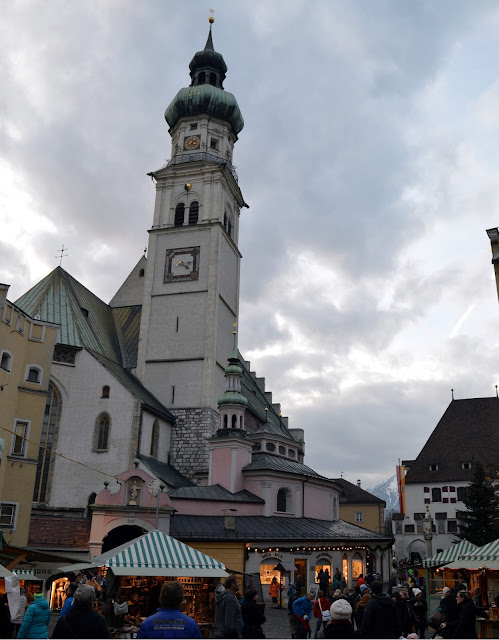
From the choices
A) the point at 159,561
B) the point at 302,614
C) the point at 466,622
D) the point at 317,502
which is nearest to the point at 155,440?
the point at 317,502

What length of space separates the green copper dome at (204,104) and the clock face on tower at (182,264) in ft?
40.5

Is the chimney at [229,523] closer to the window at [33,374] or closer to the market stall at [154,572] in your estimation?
the window at [33,374]

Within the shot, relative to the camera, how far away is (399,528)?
56469 mm

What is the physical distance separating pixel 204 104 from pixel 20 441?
3318 centimetres

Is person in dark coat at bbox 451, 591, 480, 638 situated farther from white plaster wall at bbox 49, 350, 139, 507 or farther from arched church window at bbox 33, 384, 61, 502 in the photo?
arched church window at bbox 33, 384, 61, 502

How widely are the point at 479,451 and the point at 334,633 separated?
5146 cm

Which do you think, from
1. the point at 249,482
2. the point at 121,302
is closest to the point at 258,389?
the point at 121,302

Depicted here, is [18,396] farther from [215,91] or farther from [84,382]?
[215,91]

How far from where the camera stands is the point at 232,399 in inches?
1588

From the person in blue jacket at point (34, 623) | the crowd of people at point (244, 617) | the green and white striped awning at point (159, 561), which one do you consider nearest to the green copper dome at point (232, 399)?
the crowd of people at point (244, 617)

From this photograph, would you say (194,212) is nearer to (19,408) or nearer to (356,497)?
(19,408)

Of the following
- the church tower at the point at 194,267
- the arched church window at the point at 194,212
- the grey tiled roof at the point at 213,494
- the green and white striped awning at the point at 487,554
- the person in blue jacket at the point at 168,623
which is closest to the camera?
the person in blue jacket at the point at 168,623

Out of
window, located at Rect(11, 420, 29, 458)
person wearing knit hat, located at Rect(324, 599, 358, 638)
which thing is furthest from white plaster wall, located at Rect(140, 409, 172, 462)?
person wearing knit hat, located at Rect(324, 599, 358, 638)

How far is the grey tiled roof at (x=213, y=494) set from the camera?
34438 millimetres
